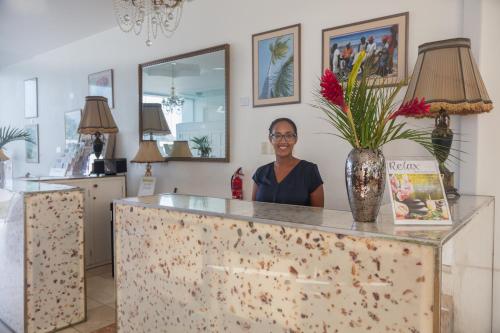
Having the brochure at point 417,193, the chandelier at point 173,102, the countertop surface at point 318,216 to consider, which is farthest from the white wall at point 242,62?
the brochure at point 417,193

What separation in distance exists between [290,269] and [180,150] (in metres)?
2.72

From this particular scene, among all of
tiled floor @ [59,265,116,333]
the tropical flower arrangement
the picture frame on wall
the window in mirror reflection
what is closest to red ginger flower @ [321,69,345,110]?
the tropical flower arrangement

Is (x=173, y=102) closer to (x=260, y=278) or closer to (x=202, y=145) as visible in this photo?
(x=202, y=145)

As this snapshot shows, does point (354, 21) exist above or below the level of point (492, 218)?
above

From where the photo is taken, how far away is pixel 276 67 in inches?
116

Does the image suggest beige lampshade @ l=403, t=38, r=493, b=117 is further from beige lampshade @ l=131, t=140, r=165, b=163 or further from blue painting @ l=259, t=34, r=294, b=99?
beige lampshade @ l=131, t=140, r=165, b=163

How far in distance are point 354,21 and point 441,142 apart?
1118 millimetres

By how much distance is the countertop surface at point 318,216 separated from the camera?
100 centimetres

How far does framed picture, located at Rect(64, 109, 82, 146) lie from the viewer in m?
4.91

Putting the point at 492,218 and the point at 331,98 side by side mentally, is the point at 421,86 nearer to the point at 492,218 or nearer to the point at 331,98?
the point at 492,218

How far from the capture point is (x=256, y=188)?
8.64ft

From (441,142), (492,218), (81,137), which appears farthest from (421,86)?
(81,137)

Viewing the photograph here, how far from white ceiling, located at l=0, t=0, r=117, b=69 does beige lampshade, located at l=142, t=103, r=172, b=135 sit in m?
1.09

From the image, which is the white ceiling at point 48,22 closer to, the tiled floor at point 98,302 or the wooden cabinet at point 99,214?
the wooden cabinet at point 99,214
